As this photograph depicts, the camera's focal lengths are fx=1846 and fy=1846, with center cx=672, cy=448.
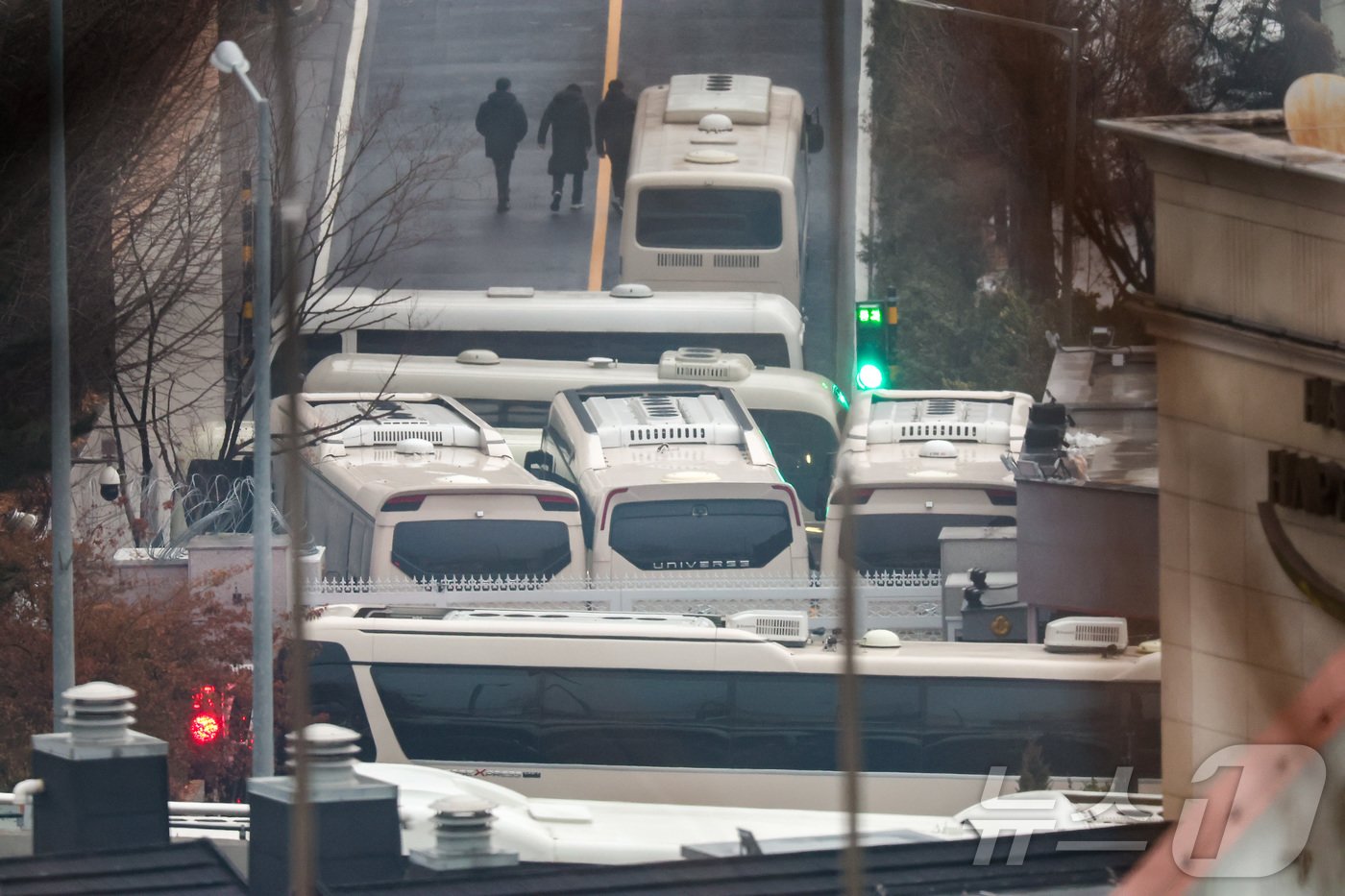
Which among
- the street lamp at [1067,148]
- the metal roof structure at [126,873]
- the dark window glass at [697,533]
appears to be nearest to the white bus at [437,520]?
the dark window glass at [697,533]

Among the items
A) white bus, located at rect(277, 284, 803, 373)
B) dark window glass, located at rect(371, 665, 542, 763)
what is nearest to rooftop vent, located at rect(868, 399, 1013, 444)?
white bus, located at rect(277, 284, 803, 373)

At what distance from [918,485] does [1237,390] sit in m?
2.29

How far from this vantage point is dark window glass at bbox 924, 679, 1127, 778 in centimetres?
799

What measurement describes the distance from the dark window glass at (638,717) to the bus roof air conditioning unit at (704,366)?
124 inches

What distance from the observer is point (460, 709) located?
809 cm

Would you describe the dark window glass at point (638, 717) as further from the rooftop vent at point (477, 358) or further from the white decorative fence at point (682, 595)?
the rooftop vent at point (477, 358)

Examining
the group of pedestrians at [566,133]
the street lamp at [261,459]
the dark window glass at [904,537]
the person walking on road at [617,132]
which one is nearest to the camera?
the street lamp at [261,459]

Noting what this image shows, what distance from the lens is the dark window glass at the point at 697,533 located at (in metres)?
9.30

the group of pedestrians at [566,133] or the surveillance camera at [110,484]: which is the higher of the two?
the group of pedestrians at [566,133]

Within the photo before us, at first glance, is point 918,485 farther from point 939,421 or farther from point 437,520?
point 437,520

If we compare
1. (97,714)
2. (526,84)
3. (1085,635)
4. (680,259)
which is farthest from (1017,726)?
(526,84)

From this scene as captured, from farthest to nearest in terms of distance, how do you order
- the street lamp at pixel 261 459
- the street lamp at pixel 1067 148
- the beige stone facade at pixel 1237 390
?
the street lamp at pixel 1067 148, the street lamp at pixel 261 459, the beige stone facade at pixel 1237 390

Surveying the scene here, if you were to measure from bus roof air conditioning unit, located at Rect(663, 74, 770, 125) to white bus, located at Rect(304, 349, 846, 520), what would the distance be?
3.00m

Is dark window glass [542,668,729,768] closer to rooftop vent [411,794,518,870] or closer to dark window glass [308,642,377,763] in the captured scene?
dark window glass [308,642,377,763]
